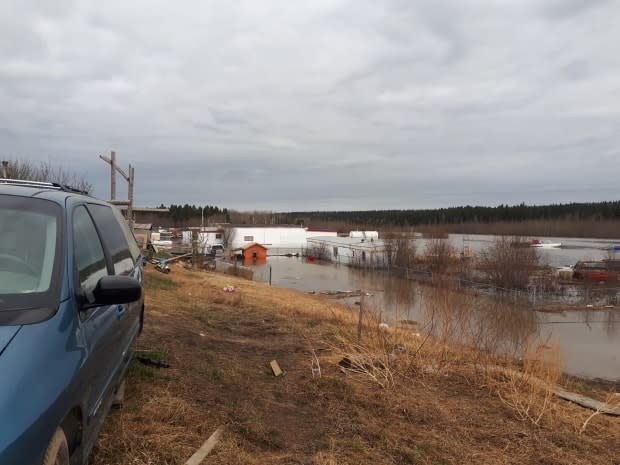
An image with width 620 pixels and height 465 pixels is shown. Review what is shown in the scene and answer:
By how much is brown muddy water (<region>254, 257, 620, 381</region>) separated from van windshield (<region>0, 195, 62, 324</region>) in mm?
6402

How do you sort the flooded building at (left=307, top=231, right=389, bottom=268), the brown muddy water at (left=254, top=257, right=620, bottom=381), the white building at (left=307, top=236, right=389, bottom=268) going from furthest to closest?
1. the white building at (left=307, top=236, right=389, bottom=268)
2. the flooded building at (left=307, top=231, right=389, bottom=268)
3. the brown muddy water at (left=254, top=257, right=620, bottom=381)

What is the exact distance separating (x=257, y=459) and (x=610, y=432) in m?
4.04

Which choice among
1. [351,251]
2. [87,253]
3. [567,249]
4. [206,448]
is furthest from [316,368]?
[567,249]

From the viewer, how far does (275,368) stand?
20.8ft

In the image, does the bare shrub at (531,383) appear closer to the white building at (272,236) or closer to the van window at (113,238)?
the van window at (113,238)

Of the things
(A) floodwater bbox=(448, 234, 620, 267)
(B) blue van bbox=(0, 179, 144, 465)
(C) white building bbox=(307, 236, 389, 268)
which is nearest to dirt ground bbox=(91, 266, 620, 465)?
(B) blue van bbox=(0, 179, 144, 465)

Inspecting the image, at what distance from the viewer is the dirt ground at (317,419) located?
3.71 meters

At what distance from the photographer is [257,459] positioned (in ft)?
11.8

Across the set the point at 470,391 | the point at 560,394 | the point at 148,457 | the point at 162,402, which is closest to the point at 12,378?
the point at 148,457

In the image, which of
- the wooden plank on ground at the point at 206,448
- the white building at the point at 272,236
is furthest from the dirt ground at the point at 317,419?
the white building at the point at 272,236

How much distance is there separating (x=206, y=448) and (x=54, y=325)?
1.98 metres

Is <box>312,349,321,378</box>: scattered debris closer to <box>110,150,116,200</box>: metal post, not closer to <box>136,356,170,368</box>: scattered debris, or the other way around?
<box>136,356,170,368</box>: scattered debris

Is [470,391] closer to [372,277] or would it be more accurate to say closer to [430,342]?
[430,342]

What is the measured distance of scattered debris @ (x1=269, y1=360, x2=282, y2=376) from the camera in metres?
6.19
